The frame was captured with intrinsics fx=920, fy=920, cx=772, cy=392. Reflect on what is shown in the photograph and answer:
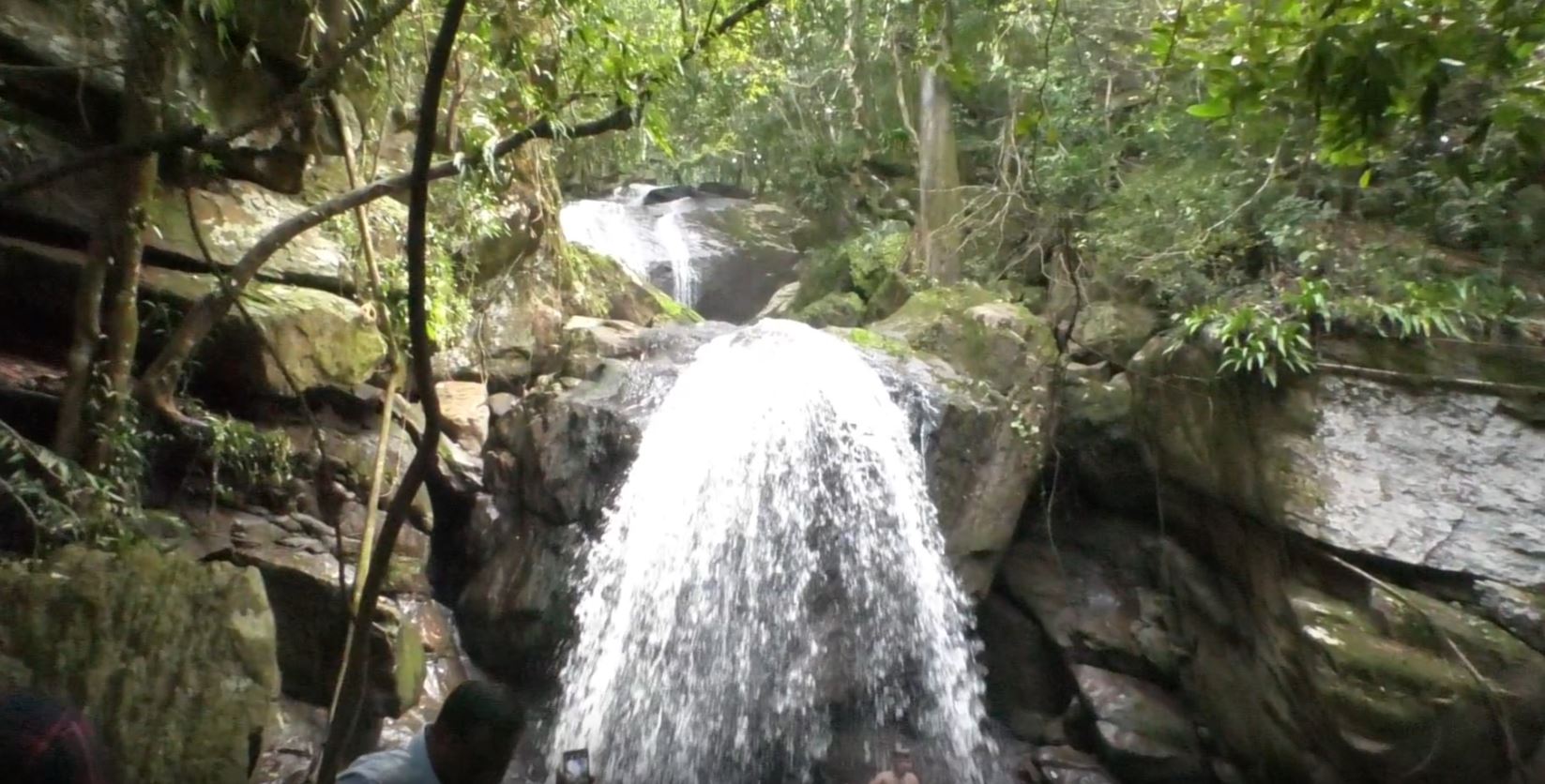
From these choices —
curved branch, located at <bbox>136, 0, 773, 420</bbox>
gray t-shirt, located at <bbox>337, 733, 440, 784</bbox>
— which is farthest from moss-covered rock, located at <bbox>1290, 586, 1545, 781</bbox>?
gray t-shirt, located at <bbox>337, 733, 440, 784</bbox>

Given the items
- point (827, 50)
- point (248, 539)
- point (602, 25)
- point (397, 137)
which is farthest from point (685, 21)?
point (827, 50)

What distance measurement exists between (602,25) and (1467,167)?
3.44 m

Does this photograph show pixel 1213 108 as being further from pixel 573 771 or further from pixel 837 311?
pixel 837 311

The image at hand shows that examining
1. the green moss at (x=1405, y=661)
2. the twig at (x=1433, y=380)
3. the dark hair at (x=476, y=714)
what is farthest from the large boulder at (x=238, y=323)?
the twig at (x=1433, y=380)

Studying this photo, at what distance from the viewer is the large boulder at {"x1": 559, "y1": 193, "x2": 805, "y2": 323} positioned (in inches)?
601

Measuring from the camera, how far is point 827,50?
11367 mm

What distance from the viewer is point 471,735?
7.09 ft

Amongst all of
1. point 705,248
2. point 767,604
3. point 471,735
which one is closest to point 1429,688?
point 767,604

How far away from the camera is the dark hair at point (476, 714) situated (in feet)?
7.07

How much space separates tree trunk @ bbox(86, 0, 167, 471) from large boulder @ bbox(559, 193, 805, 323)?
1033 centimetres

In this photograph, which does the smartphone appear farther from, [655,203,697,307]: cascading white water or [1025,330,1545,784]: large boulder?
[655,203,697,307]: cascading white water

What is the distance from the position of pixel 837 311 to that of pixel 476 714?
10.5 m

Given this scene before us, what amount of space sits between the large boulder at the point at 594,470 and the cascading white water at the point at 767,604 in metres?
0.20

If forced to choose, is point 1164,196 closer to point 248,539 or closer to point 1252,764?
point 1252,764
